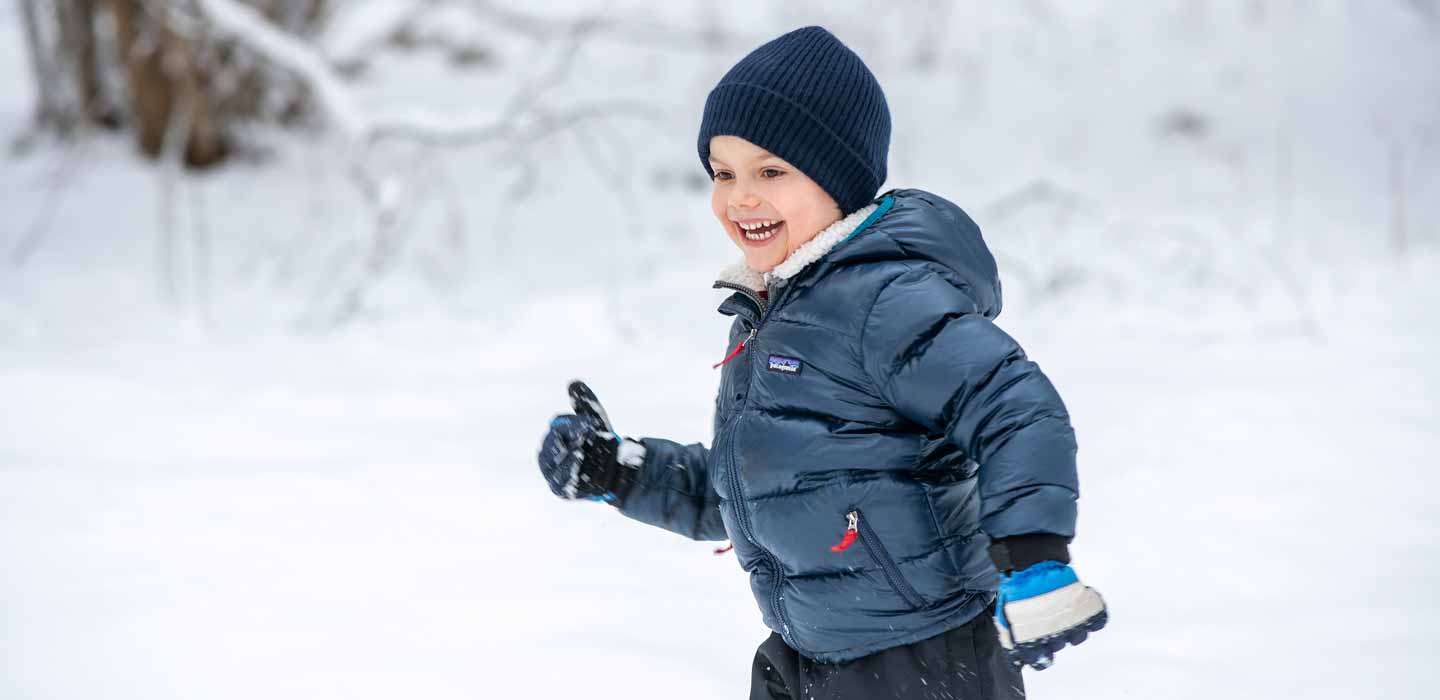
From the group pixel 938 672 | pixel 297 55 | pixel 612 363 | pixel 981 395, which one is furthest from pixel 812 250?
pixel 297 55

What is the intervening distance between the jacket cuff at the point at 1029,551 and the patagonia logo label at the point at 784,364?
1.16 feet

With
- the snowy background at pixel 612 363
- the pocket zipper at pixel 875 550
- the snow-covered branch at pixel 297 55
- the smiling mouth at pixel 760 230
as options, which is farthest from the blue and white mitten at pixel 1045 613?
the snow-covered branch at pixel 297 55

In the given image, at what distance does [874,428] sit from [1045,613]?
330 mm

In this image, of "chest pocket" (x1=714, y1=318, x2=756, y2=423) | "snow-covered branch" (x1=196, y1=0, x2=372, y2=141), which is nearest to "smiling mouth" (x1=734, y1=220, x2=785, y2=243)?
"chest pocket" (x1=714, y1=318, x2=756, y2=423)

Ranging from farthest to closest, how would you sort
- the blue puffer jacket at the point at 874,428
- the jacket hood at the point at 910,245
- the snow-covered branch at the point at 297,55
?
the snow-covered branch at the point at 297,55 < the jacket hood at the point at 910,245 < the blue puffer jacket at the point at 874,428

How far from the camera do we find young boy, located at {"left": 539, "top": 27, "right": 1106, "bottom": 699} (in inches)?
51.0

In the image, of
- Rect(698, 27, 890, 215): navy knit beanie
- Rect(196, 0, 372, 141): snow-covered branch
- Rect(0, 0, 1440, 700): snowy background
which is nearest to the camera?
Rect(698, 27, 890, 215): navy knit beanie

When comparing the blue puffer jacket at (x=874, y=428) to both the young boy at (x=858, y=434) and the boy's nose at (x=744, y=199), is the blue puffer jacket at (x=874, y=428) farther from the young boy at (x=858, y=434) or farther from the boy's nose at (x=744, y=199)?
the boy's nose at (x=744, y=199)

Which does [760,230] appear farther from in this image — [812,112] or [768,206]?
[812,112]

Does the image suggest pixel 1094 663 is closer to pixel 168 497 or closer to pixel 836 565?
pixel 836 565

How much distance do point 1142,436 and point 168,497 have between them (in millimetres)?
2825

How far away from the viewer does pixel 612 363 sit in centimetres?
499

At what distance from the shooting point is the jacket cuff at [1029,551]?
125 centimetres

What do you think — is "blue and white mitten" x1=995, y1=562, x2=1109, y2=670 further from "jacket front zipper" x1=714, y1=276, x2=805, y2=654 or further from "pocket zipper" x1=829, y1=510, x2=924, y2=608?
"jacket front zipper" x1=714, y1=276, x2=805, y2=654
